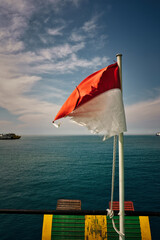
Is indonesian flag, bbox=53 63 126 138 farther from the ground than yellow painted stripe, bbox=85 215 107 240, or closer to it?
farther from the ground

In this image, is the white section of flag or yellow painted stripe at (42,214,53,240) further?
yellow painted stripe at (42,214,53,240)

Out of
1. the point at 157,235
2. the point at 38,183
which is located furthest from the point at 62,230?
the point at 38,183

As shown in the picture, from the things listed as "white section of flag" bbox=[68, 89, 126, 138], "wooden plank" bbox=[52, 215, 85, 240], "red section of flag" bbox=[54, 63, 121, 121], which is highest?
"red section of flag" bbox=[54, 63, 121, 121]

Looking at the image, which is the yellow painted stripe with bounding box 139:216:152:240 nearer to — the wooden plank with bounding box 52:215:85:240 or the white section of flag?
the wooden plank with bounding box 52:215:85:240

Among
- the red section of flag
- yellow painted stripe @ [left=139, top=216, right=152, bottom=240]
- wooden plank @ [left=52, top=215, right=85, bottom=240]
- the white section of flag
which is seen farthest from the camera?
wooden plank @ [left=52, top=215, right=85, bottom=240]

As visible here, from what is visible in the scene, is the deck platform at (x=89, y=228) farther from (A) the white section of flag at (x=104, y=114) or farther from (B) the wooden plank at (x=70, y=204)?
(B) the wooden plank at (x=70, y=204)

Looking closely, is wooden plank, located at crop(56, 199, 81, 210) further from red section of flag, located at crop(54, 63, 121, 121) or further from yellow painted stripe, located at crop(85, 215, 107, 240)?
red section of flag, located at crop(54, 63, 121, 121)

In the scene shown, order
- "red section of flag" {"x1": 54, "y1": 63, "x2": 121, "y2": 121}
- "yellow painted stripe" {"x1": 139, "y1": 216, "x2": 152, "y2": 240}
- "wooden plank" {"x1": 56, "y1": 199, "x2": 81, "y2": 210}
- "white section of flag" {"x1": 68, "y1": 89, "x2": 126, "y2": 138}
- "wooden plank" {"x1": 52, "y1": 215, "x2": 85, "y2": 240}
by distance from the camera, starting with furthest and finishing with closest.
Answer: "wooden plank" {"x1": 56, "y1": 199, "x2": 81, "y2": 210} < "wooden plank" {"x1": 52, "y1": 215, "x2": 85, "y2": 240} < "yellow painted stripe" {"x1": 139, "y1": 216, "x2": 152, "y2": 240} < "red section of flag" {"x1": 54, "y1": 63, "x2": 121, "y2": 121} < "white section of flag" {"x1": 68, "y1": 89, "x2": 126, "y2": 138}

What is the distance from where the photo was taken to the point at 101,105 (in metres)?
3.09

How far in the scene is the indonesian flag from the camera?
117 inches

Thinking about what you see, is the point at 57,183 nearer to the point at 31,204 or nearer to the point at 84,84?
the point at 31,204

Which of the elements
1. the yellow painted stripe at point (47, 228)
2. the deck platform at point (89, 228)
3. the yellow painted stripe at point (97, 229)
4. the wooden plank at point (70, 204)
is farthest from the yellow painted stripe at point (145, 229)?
Result: the wooden plank at point (70, 204)

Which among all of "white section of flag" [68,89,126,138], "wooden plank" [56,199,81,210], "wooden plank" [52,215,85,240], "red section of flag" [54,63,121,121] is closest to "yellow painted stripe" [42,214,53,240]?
"wooden plank" [52,215,85,240]

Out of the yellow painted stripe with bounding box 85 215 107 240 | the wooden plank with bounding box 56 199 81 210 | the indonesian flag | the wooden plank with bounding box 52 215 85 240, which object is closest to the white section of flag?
the indonesian flag
